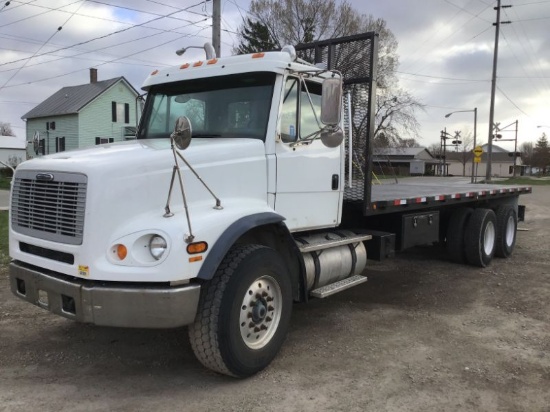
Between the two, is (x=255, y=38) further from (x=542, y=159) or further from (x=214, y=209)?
(x=542, y=159)

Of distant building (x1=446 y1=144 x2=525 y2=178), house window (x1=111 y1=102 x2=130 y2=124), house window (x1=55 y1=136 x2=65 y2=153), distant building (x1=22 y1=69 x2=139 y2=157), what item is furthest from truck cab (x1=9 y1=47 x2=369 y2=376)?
distant building (x1=446 y1=144 x2=525 y2=178)

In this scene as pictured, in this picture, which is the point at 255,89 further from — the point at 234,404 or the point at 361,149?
the point at 234,404

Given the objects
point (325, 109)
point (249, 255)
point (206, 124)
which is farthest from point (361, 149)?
point (249, 255)

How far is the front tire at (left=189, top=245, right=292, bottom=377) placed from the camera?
376cm

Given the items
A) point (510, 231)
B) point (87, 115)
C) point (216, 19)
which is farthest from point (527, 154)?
point (510, 231)

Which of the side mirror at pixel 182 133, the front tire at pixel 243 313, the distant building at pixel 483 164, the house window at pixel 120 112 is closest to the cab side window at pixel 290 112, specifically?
the front tire at pixel 243 313

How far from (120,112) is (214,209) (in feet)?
142

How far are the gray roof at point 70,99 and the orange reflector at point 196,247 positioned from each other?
40969 mm

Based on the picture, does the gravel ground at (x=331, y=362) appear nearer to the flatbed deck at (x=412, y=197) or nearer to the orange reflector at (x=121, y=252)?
the orange reflector at (x=121, y=252)

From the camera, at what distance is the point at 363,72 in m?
5.71

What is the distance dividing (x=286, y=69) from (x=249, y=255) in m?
1.76

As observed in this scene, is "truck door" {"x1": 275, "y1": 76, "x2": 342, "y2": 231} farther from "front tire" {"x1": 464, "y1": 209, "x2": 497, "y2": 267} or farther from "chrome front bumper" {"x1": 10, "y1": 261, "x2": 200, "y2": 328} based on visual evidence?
"front tire" {"x1": 464, "y1": 209, "x2": 497, "y2": 267}

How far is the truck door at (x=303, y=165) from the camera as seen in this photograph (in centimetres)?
467

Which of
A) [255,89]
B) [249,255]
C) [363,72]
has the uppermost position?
[363,72]
